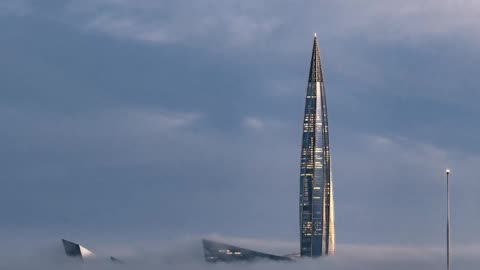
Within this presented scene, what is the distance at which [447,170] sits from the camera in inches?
6781

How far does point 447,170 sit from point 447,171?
11.1 inches

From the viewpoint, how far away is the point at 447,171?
564 feet
